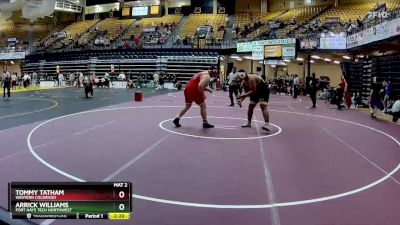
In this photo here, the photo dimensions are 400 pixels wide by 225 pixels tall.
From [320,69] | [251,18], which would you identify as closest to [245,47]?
[320,69]

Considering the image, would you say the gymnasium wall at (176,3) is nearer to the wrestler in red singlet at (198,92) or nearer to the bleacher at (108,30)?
the bleacher at (108,30)

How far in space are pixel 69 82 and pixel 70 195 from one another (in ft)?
120

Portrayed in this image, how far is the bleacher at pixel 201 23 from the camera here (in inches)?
1528

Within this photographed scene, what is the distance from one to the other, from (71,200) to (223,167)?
320 centimetres

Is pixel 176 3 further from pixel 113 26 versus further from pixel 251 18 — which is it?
pixel 251 18

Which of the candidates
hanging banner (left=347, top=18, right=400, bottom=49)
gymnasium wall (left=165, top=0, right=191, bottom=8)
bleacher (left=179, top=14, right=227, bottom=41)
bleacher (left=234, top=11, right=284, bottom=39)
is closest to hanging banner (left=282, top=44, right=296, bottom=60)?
hanging banner (left=347, top=18, right=400, bottom=49)

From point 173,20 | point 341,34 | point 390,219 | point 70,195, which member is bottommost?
point 390,219

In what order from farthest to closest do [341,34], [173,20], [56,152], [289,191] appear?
[173,20] → [341,34] → [56,152] → [289,191]

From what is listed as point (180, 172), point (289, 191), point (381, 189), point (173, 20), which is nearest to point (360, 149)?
Result: point (381, 189)

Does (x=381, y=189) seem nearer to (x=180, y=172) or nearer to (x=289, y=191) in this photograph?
(x=289, y=191)

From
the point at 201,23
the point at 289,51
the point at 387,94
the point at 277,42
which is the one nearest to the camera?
the point at 387,94

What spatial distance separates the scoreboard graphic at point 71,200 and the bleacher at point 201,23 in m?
34.7

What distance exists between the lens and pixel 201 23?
134 ft

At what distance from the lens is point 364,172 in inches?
227
